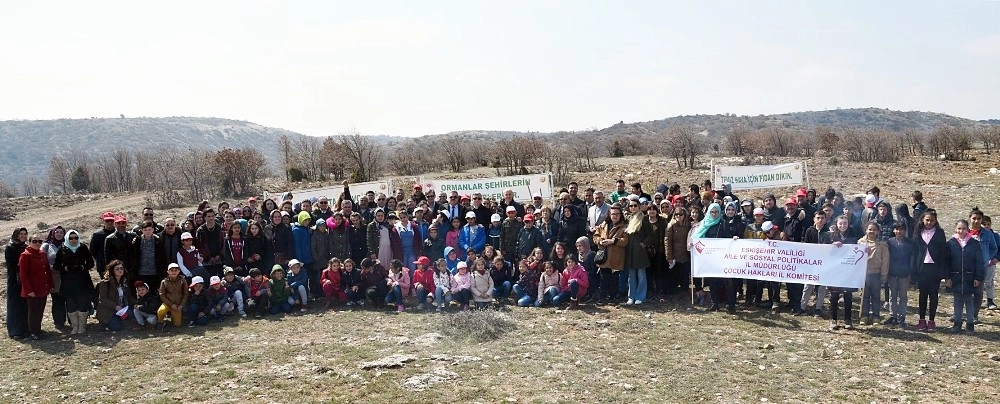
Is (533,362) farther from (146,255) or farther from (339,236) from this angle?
(146,255)

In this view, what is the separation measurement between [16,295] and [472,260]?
22.6 feet

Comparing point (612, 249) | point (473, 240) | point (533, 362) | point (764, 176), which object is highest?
point (764, 176)

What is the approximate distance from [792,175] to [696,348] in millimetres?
12081

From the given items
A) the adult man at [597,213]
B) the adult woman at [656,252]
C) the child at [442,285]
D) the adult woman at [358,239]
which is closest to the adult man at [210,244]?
the adult woman at [358,239]

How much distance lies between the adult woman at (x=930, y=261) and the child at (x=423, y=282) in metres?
7.18

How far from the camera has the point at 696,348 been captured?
27.8ft

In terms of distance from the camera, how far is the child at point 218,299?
428 inches

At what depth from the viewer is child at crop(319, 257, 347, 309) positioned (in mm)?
11690

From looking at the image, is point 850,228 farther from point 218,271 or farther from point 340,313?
point 218,271

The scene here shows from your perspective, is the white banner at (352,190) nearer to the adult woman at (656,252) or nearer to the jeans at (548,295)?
the jeans at (548,295)

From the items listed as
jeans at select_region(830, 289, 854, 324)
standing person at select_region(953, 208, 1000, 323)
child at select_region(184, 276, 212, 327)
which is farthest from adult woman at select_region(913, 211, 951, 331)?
child at select_region(184, 276, 212, 327)

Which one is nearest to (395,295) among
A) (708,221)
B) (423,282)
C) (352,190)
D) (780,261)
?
(423,282)

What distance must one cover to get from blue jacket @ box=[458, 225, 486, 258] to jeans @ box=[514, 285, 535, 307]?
1.24m

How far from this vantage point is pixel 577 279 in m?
11.1
